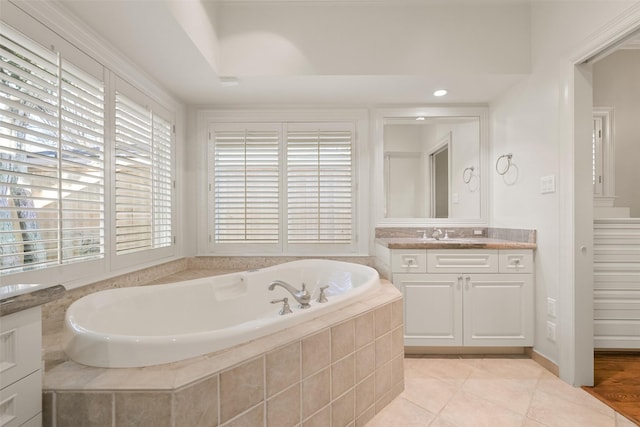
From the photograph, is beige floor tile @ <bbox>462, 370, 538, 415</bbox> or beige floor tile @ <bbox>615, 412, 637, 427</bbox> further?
beige floor tile @ <bbox>462, 370, 538, 415</bbox>

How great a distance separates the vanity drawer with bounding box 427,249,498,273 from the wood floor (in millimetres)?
871

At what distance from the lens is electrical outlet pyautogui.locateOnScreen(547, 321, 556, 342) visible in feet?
6.51

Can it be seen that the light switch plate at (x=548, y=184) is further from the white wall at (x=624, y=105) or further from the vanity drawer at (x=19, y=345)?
the vanity drawer at (x=19, y=345)

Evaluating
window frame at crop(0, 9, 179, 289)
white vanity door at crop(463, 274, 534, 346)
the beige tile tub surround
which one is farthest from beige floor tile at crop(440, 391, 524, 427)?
window frame at crop(0, 9, 179, 289)

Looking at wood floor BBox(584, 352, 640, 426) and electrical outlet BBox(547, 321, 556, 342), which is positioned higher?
electrical outlet BBox(547, 321, 556, 342)

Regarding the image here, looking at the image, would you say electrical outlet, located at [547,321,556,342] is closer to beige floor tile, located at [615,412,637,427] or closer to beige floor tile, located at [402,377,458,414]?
beige floor tile, located at [615,412,637,427]

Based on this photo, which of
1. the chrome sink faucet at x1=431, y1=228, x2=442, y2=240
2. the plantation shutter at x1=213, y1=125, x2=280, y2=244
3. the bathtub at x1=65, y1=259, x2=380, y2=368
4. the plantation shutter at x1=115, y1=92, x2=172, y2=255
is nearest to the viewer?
the bathtub at x1=65, y1=259, x2=380, y2=368

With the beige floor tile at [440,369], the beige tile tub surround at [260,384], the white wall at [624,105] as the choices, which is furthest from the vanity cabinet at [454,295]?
the white wall at [624,105]

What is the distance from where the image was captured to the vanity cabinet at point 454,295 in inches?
87.0

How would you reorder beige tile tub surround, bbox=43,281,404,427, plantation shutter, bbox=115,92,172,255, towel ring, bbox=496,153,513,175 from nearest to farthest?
beige tile tub surround, bbox=43,281,404,427, plantation shutter, bbox=115,92,172,255, towel ring, bbox=496,153,513,175

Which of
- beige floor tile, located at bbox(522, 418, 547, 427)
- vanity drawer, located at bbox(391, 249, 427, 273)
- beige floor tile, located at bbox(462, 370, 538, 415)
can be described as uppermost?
vanity drawer, located at bbox(391, 249, 427, 273)

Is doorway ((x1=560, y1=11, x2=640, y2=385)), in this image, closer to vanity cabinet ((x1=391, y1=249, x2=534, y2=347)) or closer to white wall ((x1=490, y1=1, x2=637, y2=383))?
white wall ((x1=490, y1=1, x2=637, y2=383))

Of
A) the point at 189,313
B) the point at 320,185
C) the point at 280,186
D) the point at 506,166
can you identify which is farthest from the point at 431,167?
the point at 189,313

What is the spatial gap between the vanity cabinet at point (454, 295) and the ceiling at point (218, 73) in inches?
52.7
